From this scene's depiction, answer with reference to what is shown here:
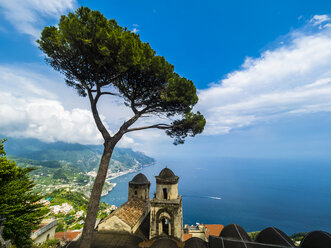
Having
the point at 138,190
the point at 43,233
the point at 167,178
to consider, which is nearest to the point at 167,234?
the point at 167,178

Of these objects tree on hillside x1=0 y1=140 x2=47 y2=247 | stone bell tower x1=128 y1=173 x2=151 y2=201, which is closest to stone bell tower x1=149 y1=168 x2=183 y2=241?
stone bell tower x1=128 y1=173 x2=151 y2=201

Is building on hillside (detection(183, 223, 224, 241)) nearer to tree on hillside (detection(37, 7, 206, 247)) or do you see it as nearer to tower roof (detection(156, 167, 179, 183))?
tower roof (detection(156, 167, 179, 183))

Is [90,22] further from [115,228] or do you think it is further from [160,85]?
[115,228]

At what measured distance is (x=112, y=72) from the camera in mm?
9648

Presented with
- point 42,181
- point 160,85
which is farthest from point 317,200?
point 42,181

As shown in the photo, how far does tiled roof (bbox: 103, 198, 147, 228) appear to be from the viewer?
46.0 ft

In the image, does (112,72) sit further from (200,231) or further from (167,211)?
(200,231)

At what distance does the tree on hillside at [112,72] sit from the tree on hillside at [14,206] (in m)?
6.10

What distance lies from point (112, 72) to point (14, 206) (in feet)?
36.7

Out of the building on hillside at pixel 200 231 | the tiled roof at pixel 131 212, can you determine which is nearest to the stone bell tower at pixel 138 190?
the tiled roof at pixel 131 212

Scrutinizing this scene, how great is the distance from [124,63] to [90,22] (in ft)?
8.98

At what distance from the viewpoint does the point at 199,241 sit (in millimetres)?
12141

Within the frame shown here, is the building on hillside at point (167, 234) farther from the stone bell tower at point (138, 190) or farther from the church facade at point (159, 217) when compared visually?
the stone bell tower at point (138, 190)

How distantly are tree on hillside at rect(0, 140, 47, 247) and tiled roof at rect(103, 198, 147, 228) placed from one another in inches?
225
